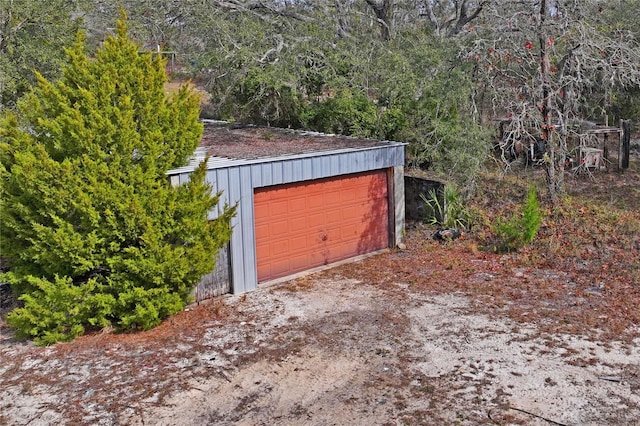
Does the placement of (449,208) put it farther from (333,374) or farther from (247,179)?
(333,374)

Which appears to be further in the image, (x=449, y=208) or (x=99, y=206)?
(x=449, y=208)

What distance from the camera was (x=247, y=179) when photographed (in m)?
10.8

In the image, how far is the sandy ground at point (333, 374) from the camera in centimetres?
665

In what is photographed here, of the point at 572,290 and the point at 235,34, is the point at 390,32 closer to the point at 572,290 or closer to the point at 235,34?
the point at 235,34

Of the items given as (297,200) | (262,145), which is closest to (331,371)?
(297,200)

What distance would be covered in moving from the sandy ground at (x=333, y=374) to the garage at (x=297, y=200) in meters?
1.62

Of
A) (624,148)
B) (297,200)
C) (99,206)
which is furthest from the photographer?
(624,148)

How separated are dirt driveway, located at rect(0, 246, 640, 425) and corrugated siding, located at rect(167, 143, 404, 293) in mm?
1039

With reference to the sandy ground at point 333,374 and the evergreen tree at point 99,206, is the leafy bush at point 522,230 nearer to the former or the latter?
the sandy ground at point 333,374

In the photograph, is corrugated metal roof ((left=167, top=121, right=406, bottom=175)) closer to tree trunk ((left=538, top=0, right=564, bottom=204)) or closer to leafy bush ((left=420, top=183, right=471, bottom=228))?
leafy bush ((left=420, top=183, right=471, bottom=228))

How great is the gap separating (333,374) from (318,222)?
5.02 metres

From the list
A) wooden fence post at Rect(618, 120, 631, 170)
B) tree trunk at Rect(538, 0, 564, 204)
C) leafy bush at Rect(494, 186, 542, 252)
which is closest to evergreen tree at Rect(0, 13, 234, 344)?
leafy bush at Rect(494, 186, 542, 252)

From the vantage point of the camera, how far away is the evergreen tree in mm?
8273

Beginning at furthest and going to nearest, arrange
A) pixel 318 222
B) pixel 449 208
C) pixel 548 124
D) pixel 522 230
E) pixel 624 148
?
pixel 624 148 → pixel 449 208 → pixel 548 124 → pixel 522 230 → pixel 318 222
